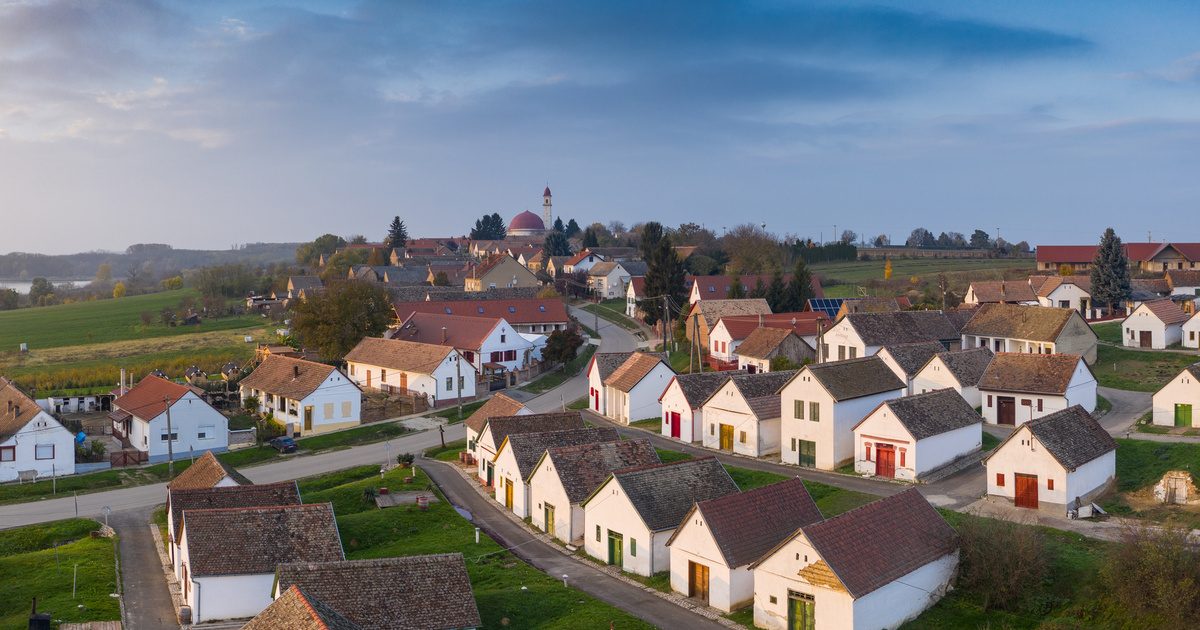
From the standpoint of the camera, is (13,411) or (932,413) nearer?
(932,413)

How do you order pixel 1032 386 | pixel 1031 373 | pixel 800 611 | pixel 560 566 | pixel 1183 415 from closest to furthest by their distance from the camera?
pixel 800 611 < pixel 560 566 < pixel 1183 415 < pixel 1032 386 < pixel 1031 373

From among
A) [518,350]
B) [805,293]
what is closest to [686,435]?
[518,350]

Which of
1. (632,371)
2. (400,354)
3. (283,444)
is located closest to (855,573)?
(632,371)

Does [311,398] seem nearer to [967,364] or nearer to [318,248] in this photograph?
[967,364]

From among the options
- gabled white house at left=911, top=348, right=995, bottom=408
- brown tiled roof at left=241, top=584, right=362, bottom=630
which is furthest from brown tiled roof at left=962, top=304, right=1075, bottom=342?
brown tiled roof at left=241, top=584, right=362, bottom=630

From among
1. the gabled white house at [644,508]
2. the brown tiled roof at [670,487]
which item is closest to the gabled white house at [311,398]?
the gabled white house at [644,508]

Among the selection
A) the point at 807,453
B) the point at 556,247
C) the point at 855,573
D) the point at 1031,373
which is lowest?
the point at 855,573

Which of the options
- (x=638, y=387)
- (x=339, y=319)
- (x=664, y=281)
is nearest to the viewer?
(x=638, y=387)
